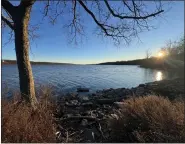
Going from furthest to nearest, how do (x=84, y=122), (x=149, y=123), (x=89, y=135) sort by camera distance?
(x=84, y=122) < (x=89, y=135) < (x=149, y=123)

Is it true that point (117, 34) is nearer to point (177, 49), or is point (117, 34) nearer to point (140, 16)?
point (140, 16)

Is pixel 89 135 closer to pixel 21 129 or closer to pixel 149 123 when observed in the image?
pixel 149 123

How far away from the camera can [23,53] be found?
5.92 m

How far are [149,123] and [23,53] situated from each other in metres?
3.33

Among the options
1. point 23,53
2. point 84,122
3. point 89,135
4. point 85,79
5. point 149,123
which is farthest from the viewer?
point 85,79

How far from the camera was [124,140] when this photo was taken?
5.06m

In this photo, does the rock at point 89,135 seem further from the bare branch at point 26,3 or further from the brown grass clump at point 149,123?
the bare branch at point 26,3

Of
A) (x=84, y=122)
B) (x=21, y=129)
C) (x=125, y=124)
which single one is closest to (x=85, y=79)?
(x=84, y=122)

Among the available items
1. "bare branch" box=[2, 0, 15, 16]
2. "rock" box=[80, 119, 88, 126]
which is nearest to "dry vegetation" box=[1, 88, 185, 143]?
"rock" box=[80, 119, 88, 126]

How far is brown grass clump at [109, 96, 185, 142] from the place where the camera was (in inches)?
167

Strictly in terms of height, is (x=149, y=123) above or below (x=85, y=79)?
above

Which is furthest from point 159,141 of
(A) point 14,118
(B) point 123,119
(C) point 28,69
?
(C) point 28,69

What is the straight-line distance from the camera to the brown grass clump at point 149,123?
13.9 feet

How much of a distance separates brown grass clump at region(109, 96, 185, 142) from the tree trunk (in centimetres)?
211
